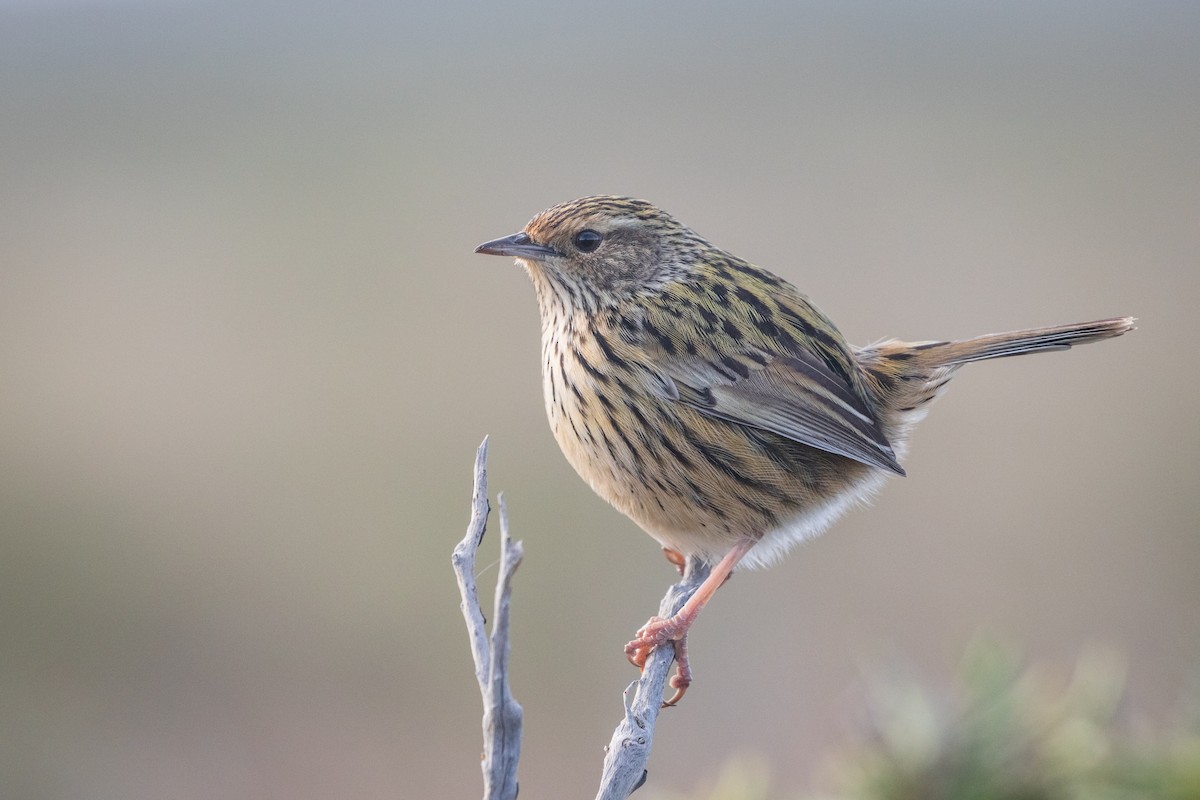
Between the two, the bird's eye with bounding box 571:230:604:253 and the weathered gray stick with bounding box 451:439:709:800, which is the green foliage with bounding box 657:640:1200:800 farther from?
the bird's eye with bounding box 571:230:604:253

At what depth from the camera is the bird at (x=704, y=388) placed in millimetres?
4316

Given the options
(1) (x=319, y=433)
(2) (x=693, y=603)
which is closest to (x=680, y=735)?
(2) (x=693, y=603)

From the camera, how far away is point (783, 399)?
4387 mm

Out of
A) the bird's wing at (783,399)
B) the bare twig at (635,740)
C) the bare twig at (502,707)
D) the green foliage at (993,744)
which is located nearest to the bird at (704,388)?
the bird's wing at (783,399)

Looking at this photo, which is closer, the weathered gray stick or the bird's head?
the weathered gray stick

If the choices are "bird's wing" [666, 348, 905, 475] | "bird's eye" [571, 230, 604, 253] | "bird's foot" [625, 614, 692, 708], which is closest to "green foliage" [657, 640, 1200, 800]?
"bird's foot" [625, 614, 692, 708]

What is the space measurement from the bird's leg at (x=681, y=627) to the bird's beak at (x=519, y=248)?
4.82 ft

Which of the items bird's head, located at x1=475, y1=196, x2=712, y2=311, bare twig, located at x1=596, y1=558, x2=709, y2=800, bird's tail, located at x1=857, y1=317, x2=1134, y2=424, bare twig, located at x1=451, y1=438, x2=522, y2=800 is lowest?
bare twig, located at x1=596, y1=558, x2=709, y2=800

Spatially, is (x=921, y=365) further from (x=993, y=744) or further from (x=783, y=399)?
(x=993, y=744)

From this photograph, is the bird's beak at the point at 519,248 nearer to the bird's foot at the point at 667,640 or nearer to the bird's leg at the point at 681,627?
the bird's leg at the point at 681,627

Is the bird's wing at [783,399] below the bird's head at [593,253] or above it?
below

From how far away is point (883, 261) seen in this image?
1479 centimetres

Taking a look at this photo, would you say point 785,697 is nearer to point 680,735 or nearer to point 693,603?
point 680,735

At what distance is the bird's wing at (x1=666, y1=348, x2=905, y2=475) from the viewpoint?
4273 millimetres
